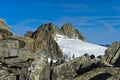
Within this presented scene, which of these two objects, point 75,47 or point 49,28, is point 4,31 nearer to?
point 75,47

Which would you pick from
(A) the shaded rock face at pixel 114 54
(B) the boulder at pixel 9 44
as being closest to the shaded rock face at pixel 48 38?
(B) the boulder at pixel 9 44

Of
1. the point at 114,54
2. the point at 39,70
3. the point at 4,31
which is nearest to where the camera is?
the point at 39,70

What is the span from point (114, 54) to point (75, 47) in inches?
4445

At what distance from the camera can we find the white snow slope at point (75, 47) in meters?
123

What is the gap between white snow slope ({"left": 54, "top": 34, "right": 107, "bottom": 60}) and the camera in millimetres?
122812

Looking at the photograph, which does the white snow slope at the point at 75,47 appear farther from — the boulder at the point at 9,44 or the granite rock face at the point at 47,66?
the granite rock face at the point at 47,66

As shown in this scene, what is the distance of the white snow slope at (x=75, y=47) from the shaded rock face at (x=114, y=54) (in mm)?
88042

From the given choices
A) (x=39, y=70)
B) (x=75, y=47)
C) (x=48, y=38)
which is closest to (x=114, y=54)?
(x=39, y=70)

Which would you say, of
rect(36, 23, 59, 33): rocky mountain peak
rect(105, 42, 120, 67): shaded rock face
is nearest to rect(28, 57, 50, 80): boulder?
rect(105, 42, 120, 67): shaded rock face

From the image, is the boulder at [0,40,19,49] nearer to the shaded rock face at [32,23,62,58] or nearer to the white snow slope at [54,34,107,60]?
the shaded rock face at [32,23,62,58]

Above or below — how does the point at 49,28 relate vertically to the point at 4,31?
above

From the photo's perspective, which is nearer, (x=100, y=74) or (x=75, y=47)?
(x=100, y=74)

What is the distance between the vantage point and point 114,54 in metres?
28.5

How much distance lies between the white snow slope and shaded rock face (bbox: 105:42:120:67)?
88042mm
